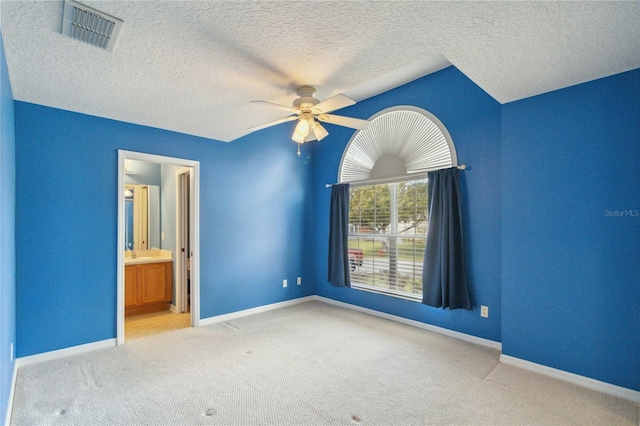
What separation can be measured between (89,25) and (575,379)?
423 cm

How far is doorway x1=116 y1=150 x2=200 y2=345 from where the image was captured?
343 centimetres

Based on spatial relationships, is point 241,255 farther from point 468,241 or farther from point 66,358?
point 468,241

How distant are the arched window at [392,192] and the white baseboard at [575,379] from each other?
1220 mm

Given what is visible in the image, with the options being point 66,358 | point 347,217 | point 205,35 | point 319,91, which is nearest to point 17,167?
point 66,358

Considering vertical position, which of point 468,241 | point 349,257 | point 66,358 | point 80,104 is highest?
point 80,104

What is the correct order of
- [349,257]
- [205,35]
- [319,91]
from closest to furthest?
[205,35]
[319,91]
[349,257]

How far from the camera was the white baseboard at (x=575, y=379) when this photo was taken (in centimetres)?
235

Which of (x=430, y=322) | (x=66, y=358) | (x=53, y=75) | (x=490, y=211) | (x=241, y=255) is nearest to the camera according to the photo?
(x=53, y=75)

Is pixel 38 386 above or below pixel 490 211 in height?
below

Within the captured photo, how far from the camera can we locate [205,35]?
1897 mm

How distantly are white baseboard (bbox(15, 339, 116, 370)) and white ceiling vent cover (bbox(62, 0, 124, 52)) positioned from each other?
113 inches

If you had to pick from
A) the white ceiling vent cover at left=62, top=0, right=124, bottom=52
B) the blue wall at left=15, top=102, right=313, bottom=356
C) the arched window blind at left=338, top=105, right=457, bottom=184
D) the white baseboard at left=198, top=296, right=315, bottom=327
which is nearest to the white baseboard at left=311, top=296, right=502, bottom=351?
the white baseboard at left=198, top=296, right=315, bottom=327

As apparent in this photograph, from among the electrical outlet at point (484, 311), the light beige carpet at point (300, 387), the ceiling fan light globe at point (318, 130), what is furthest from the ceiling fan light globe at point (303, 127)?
the electrical outlet at point (484, 311)

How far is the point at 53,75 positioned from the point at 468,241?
13.4ft
